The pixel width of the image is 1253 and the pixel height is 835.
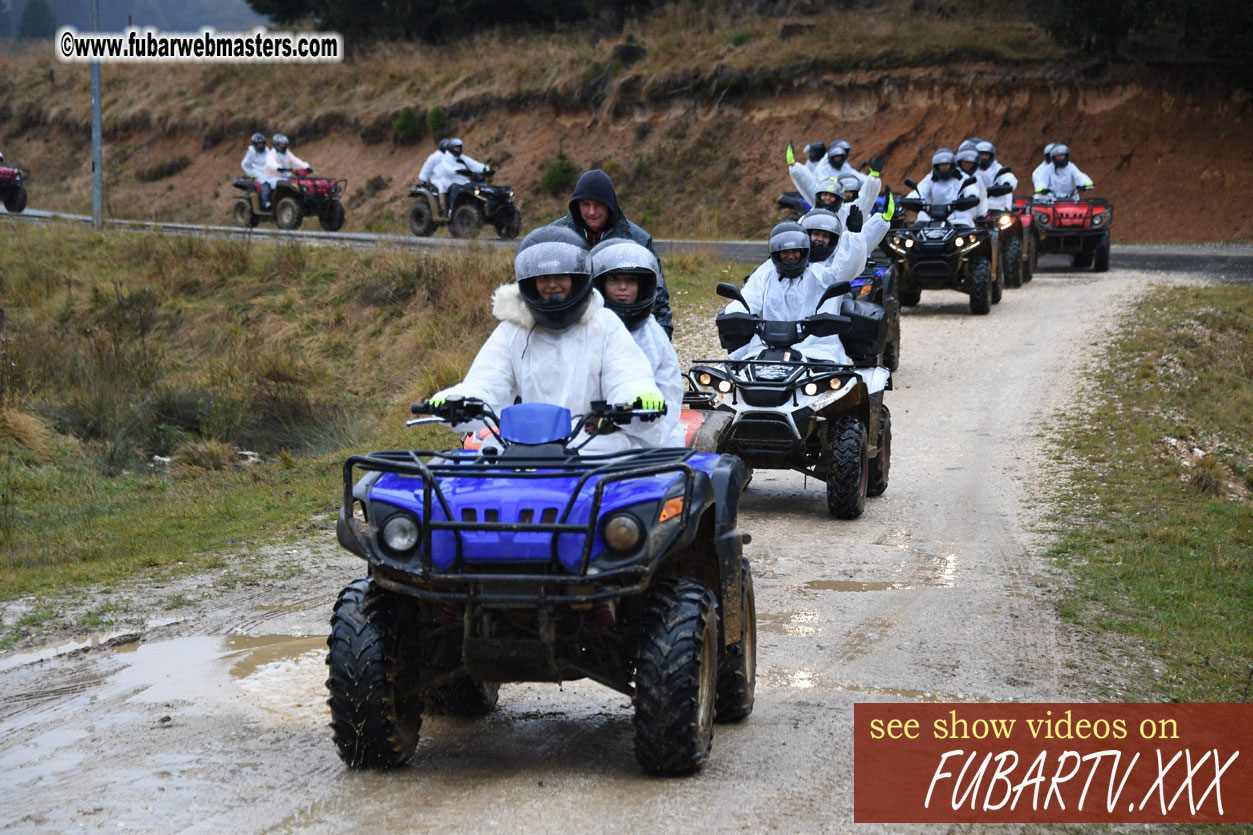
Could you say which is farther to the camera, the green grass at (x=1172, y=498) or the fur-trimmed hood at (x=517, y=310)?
the green grass at (x=1172, y=498)

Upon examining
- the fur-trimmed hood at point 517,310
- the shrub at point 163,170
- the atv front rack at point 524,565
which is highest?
the shrub at point 163,170

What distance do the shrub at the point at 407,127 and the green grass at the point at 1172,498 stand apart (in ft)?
94.8

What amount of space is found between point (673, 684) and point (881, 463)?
22.3ft

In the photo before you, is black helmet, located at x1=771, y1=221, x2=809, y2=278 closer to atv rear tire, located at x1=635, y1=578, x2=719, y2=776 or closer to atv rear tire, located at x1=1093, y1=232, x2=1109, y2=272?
atv rear tire, located at x1=635, y1=578, x2=719, y2=776

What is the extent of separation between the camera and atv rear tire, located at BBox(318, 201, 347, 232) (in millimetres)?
31156

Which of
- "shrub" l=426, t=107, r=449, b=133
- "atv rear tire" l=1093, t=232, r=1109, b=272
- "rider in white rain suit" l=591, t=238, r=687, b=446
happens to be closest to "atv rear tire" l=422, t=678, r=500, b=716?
"rider in white rain suit" l=591, t=238, r=687, b=446

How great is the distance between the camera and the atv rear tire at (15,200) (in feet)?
114

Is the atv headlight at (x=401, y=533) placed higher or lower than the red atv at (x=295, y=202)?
lower

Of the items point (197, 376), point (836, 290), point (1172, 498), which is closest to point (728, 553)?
point (836, 290)

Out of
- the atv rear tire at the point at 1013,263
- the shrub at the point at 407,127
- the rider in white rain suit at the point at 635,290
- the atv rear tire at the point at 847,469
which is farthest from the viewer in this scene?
the shrub at the point at 407,127

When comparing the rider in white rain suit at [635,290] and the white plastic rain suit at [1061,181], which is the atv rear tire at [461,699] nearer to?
the rider in white rain suit at [635,290]

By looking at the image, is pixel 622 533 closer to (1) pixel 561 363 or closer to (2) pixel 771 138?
(1) pixel 561 363

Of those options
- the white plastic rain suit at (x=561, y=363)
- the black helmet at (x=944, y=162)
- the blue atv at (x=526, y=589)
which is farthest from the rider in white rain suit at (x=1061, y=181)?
the blue atv at (x=526, y=589)

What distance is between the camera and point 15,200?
1377 inches
